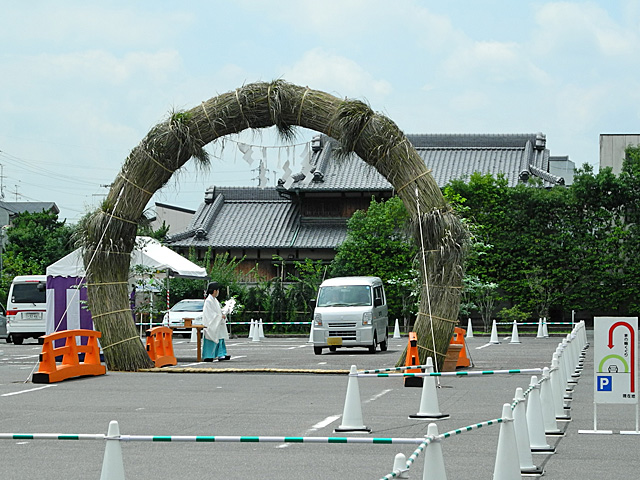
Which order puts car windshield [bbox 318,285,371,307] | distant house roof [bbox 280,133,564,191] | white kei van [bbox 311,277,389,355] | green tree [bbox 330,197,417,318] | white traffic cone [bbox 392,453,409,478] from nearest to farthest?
white traffic cone [bbox 392,453,409,478]
white kei van [bbox 311,277,389,355]
car windshield [bbox 318,285,371,307]
green tree [bbox 330,197,417,318]
distant house roof [bbox 280,133,564,191]

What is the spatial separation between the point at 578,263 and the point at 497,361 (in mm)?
17702

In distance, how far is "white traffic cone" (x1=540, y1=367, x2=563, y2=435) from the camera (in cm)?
1031

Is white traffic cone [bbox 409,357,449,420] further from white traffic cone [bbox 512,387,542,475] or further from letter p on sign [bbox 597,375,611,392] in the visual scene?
white traffic cone [bbox 512,387,542,475]

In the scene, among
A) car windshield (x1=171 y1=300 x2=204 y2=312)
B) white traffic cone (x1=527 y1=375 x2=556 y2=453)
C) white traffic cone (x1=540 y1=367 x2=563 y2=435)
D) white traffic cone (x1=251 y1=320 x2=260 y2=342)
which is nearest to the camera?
white traffic cone (x1=527 y1=375 x2=556 y2=453)

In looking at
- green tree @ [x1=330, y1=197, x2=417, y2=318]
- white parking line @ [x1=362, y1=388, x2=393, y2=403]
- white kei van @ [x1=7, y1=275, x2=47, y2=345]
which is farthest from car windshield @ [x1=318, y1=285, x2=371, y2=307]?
green tree @ [x1=330, y1=197, x2=417, y2=318]

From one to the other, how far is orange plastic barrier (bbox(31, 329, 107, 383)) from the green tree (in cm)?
2117

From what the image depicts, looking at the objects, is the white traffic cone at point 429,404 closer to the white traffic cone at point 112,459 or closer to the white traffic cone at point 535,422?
the white traffic cone at point 535,422

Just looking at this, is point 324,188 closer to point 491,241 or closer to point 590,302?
point 491,241

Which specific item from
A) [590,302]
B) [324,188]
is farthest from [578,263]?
[324,188]

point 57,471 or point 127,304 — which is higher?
point 127,304

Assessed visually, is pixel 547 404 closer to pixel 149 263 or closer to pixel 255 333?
pixel 149 263

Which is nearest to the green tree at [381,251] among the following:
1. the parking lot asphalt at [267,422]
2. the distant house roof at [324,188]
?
the distant house roof at [324,188]

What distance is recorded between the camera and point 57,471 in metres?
8.84

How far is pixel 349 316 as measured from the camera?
24938 mm
